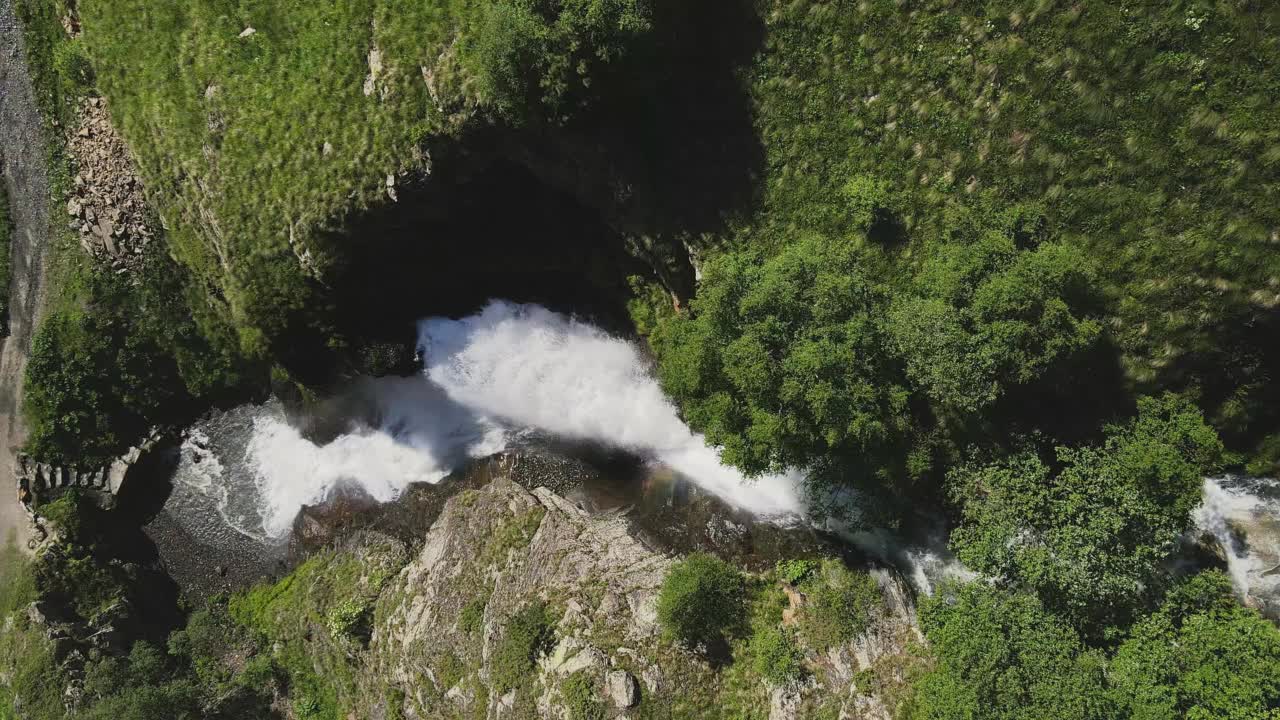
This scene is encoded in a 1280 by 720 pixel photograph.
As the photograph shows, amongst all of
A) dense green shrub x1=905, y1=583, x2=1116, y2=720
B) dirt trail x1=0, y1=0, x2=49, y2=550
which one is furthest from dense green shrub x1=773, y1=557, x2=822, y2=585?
dirt trail x1=0, y1=0, x2=49, y2=550

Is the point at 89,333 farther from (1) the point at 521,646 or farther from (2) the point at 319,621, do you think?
(1) the point at 521,646

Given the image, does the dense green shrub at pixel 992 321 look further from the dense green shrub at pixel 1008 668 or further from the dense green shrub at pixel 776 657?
the dense green shrub at pixel 776 657

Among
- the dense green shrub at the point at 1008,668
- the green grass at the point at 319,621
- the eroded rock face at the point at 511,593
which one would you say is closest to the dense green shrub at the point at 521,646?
the eroded rock face at the point at 511,593

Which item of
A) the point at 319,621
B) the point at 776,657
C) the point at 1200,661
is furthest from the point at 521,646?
the point at 1200,661

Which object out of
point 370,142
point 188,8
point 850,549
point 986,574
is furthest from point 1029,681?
point 188,8

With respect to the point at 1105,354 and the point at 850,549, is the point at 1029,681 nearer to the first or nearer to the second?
the point at 850,549

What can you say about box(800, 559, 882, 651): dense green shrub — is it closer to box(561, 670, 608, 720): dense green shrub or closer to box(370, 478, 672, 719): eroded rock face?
box(370, 478, 672, 719): eroded rock face
